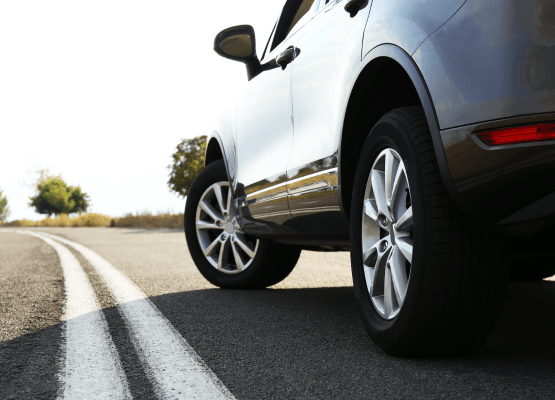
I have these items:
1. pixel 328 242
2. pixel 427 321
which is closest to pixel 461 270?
pixel 427 321

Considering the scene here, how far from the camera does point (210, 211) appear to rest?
14.2ft

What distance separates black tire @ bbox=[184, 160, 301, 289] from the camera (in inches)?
161

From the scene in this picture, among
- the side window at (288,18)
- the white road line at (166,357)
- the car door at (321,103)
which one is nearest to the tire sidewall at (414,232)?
the car door at (321,103)

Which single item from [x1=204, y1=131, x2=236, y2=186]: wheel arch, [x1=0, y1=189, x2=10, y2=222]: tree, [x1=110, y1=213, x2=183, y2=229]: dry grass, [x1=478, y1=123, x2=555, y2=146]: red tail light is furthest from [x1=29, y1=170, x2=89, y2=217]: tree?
[x1=478, y1=123, x2=555, y2=146]: red tail light

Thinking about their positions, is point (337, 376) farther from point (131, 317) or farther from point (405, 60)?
point (131, 317)

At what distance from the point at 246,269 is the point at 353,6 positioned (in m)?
2.32

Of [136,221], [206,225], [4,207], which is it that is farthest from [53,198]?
[206,225]

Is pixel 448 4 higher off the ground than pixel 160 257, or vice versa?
pixel 448 4

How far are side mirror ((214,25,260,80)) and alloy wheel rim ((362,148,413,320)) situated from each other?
182 cm

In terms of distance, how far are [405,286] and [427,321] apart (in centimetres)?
18

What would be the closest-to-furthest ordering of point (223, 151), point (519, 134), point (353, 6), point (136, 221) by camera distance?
point (519, 134) → point (353, 6) → point (223, 151) → point (136, 221)

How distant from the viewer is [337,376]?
6.03 feet

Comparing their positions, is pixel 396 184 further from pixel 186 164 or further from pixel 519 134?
pixel 186 164

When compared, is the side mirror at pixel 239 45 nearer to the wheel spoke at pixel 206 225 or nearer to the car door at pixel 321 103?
the car door at pixel 321 103
